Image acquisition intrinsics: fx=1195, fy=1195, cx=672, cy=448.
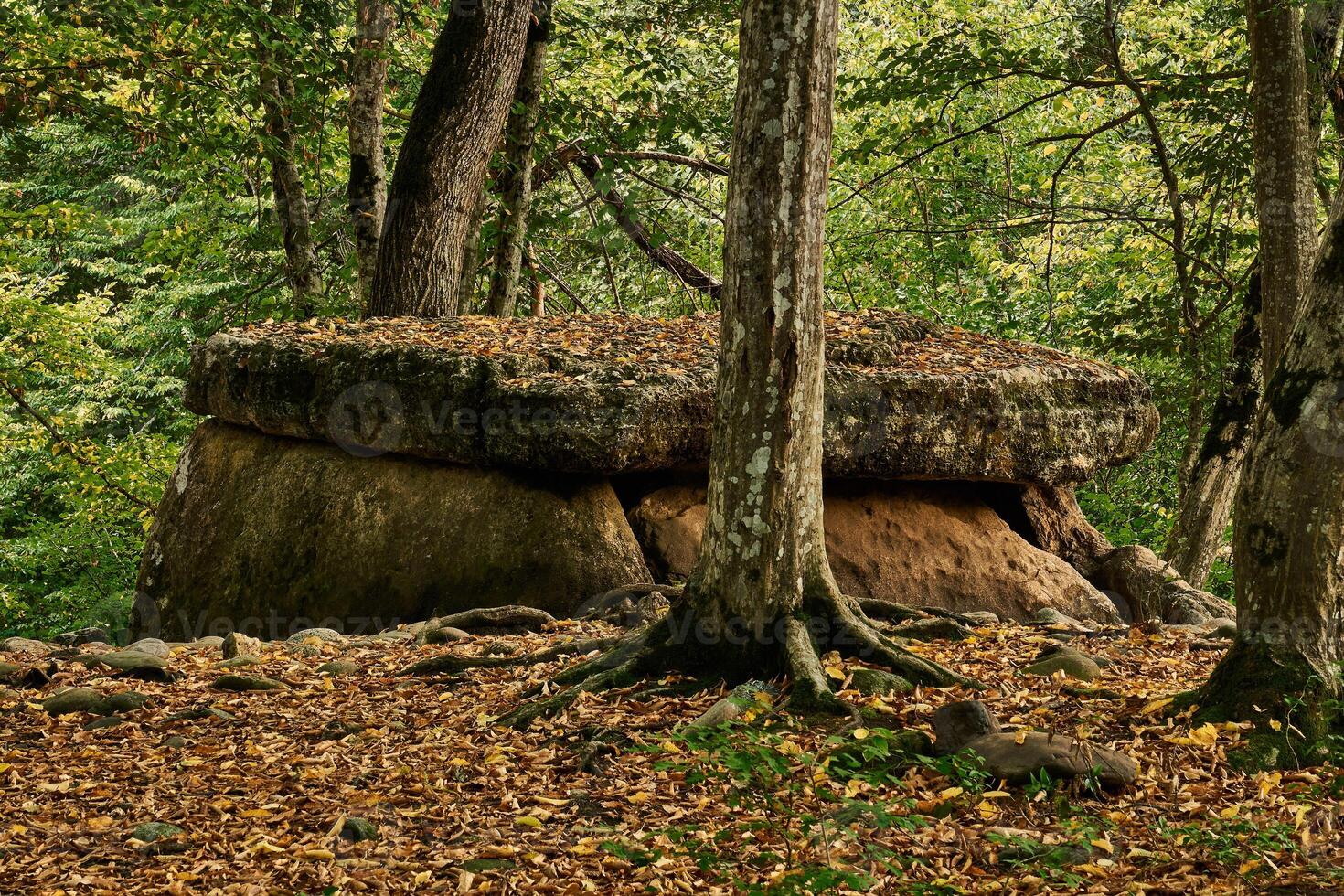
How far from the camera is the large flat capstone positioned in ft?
23.7

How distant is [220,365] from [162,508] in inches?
47.2

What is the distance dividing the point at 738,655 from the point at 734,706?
523mm

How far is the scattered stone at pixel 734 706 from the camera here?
421cm

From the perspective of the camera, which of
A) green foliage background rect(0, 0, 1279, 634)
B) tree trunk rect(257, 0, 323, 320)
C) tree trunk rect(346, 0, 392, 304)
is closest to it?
tree trunk rect(346, 0, 392, 304)

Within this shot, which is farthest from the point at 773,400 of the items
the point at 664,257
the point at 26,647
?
the point at 664,257

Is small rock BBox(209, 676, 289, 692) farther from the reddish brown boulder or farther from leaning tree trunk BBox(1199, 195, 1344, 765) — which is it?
leaning tree trunk BBox(1199, 195, 1344, 765)

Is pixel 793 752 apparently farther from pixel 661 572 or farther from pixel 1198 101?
pixel 1198 101

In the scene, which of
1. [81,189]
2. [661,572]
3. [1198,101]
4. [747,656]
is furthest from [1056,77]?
[81,189]

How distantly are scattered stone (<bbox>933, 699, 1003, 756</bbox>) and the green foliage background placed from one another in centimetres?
356

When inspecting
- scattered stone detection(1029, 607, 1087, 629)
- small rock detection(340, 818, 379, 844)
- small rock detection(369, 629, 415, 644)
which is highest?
scattered stone detection(1029, 607, 1087, 629)

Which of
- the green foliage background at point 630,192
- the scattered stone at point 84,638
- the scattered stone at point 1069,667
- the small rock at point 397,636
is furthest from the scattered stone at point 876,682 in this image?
the scattered stone at point 84,638

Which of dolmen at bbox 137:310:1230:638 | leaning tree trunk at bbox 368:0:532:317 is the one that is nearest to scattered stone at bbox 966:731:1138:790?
dolmen at bbox 137:310:1230:638

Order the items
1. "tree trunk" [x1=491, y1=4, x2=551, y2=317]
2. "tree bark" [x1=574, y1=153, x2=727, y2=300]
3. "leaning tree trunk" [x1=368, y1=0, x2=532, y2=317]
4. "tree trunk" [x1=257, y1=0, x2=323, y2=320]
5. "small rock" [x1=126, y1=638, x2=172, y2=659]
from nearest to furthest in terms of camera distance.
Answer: "small rock" [x1=126, y1=638, x2=172, y2=659] → "leaning tree trunk" [x1=368, y1=0, x2=532, y2=317] → "tree trunk" [x1=491, y1=4, x2=551, y2=317] → "tree trunk" [x1=257, y1=0, x2=323, y2=320] → "tree bark" [x1=574, y1=153, x2=727, y2=300]

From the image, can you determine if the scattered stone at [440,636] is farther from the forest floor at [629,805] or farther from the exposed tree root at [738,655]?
the exposed tree root at [738,655]
